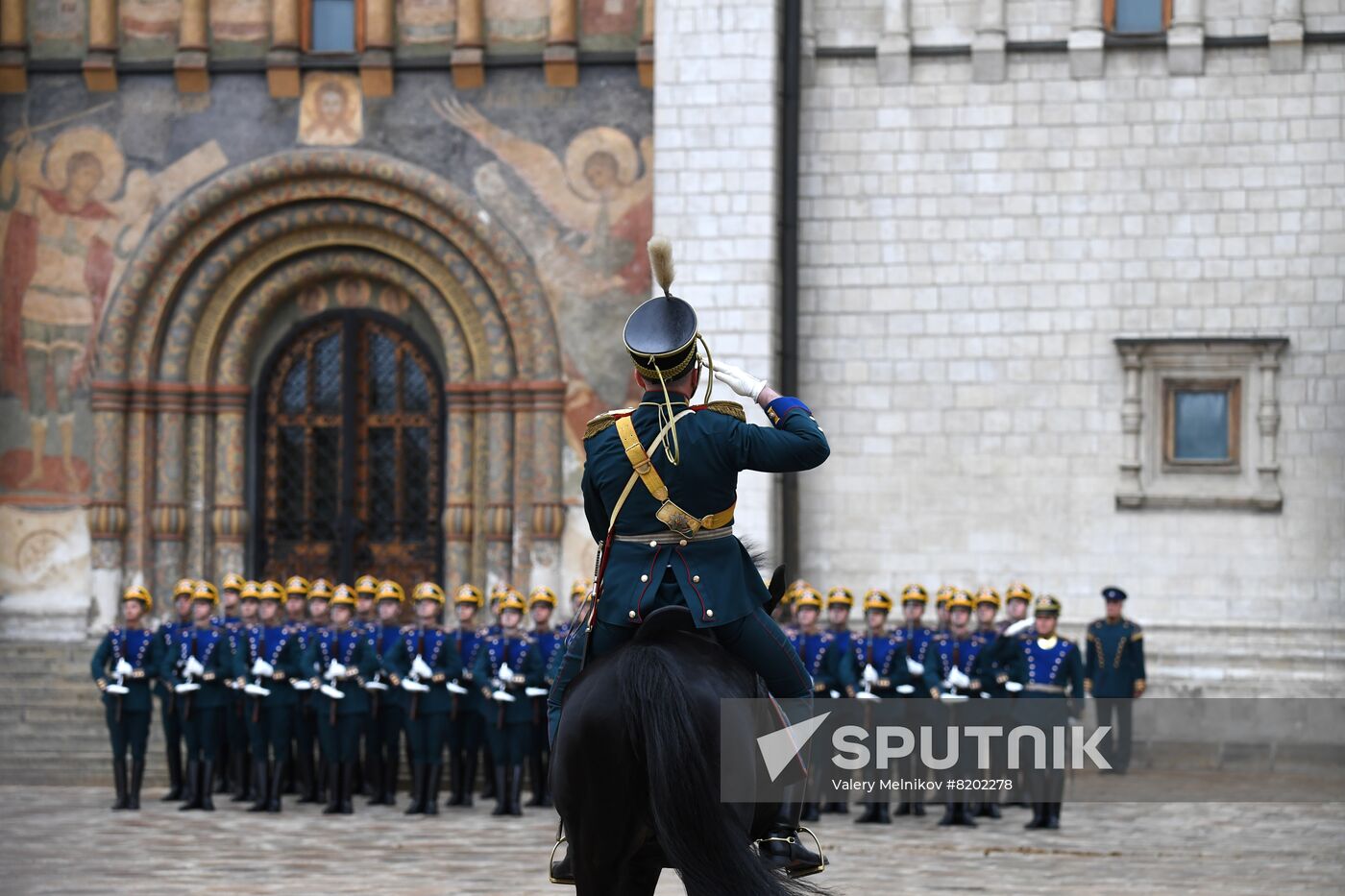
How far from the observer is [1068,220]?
725 inches

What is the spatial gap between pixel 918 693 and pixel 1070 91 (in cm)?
579

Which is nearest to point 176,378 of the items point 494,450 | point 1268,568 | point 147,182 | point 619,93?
point 147,182

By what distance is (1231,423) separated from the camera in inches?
722

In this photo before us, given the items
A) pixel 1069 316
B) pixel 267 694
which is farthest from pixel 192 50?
pixel 1069 316

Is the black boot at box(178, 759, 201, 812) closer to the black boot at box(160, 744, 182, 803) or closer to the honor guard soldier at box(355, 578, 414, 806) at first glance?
the black boot at box(160, 744, 182, 803)

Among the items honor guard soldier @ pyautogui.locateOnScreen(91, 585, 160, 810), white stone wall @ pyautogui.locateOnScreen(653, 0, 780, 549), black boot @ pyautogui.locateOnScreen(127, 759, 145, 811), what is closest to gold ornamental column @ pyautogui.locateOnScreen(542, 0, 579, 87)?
white stone wall @ pyautogui.locateOnScreen(653, 0, 780, 549)

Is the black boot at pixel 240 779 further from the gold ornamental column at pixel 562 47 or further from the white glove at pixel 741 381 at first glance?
the white glove at pixel 741 381

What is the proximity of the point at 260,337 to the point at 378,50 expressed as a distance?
2.90 metres

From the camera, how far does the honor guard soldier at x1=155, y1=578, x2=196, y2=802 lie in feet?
51.7

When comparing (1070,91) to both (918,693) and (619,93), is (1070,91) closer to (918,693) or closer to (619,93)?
(619,93)

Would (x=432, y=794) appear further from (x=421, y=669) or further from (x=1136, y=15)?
(x=1136, y=15)

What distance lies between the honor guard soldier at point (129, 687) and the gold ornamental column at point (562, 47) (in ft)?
21.1

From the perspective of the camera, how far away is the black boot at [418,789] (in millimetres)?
15242

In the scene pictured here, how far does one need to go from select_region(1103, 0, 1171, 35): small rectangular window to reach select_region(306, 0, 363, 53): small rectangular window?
671cm
